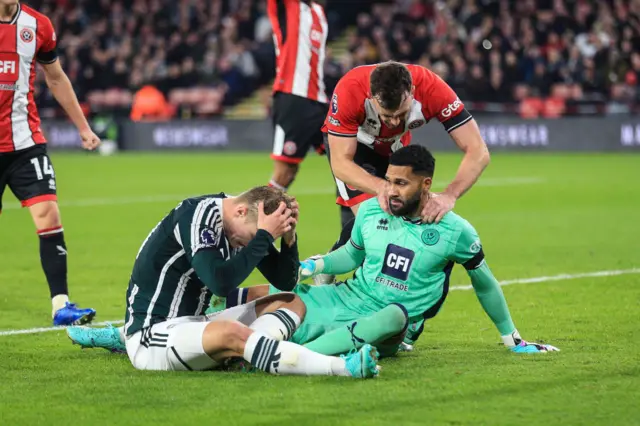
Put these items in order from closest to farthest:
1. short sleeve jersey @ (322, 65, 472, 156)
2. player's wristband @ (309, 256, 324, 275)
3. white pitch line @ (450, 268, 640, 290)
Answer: player's wristband @ (309, 256, 324, 275), short sleeve jersey @ (322, 65, 472, 156), white pitch line @ (450, 268, 640, 290)

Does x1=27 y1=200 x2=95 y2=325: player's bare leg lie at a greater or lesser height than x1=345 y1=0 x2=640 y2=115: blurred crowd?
greater

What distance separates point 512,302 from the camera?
8.63 metres

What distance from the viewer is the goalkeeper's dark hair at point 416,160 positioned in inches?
247

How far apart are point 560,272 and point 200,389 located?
17.2ft

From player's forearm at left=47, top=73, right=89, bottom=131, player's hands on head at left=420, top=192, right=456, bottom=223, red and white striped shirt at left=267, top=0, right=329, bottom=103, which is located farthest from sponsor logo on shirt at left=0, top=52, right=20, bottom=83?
red and white striped shirt at left=267, top=0, right=329, bottom=103

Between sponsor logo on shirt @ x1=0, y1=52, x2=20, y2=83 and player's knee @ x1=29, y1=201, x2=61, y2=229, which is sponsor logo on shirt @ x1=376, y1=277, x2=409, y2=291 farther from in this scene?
sponsor logo on shirt @ x1=0, y1=52, x2=20, y2=83

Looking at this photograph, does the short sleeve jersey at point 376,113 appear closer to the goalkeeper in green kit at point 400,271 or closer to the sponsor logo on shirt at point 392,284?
the goalkeeper in green kit at point 400,271

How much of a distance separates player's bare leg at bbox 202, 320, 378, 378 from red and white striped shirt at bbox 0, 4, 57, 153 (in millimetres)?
3093

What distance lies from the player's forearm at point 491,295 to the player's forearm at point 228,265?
1.24 meters

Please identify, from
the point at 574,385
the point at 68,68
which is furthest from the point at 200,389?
the point at 68,68

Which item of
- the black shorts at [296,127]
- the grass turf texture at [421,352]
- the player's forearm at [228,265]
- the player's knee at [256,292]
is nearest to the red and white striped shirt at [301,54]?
the black shorts at [296,127]

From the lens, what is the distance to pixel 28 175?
827 cm

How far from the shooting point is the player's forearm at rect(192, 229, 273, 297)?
5.79 m

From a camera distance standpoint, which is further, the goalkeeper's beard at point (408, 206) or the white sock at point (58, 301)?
the white sock at point (58, 301)
